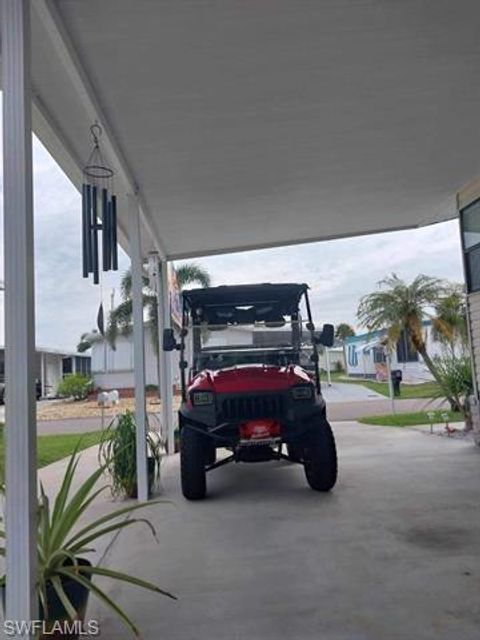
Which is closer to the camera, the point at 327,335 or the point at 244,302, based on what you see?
the point at 327,335

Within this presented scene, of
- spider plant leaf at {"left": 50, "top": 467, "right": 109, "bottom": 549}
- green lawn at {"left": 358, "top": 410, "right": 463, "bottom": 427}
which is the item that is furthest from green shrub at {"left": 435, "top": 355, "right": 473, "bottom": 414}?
spider plant leaf at {"left": 50, "top": 467, "right": 109, "bottom": 549}

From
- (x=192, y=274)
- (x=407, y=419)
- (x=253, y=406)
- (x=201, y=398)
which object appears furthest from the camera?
(x=192, y=274)

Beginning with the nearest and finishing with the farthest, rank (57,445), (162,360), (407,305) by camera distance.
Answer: (162,360), (57,445), (407,305)

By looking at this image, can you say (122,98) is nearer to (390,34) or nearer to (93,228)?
(93,228)

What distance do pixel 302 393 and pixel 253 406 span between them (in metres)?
0.49

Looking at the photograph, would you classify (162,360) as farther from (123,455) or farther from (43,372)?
(43,372)

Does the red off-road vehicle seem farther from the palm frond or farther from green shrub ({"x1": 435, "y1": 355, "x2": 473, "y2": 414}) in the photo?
the palm frond

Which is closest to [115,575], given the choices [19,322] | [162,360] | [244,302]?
[19,322]

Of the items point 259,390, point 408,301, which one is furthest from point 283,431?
point 408,301

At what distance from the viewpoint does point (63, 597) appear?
7.79 ft

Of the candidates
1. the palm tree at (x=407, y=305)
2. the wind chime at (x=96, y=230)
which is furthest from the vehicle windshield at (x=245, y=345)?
the palm tree at (x=407, y=305)

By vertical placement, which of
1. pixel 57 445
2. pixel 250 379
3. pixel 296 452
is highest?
pixel 250 379

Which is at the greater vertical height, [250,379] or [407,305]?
[407,305]

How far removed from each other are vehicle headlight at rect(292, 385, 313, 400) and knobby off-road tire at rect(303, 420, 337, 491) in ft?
1.06
